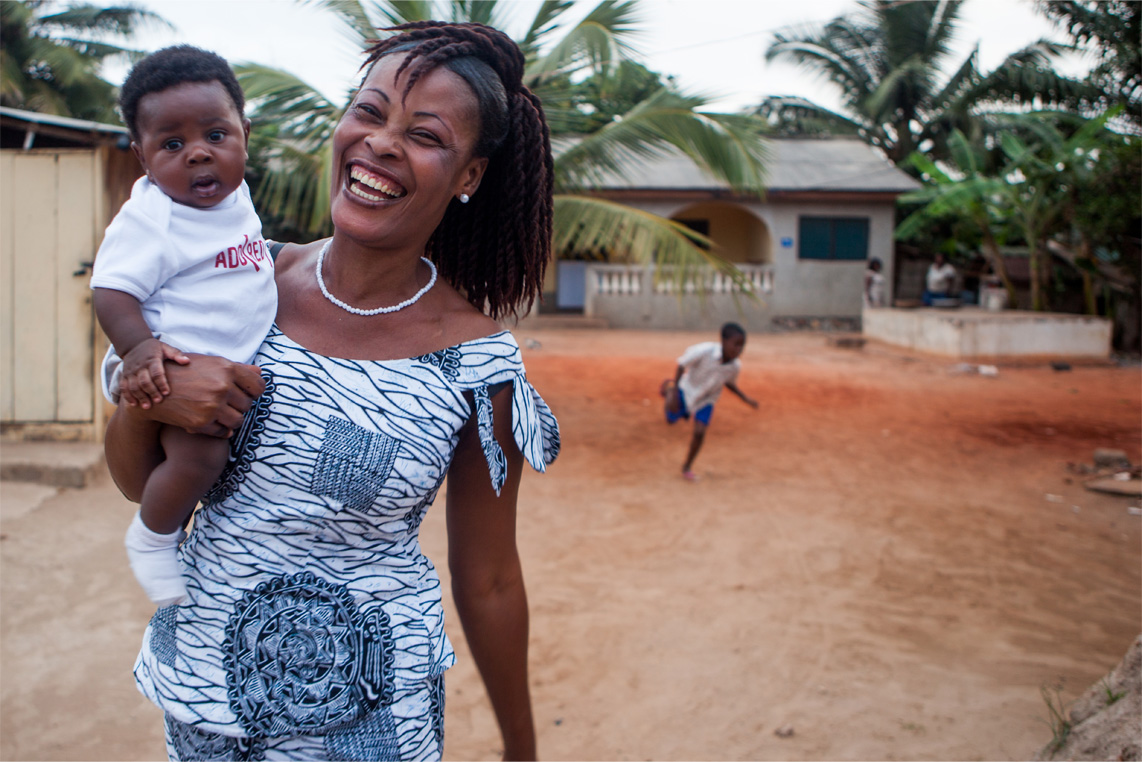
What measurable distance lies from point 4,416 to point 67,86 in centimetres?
1554

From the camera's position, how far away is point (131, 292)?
50.7 inches

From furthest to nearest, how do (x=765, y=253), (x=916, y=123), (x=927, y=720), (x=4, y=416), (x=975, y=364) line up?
(x=916, y=123)
(x=765, y=253)
(x=975, y=364)
(x=4, y=416)
(x=927, y=720)

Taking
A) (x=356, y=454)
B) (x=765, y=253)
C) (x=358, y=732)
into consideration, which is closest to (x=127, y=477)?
(x=356, y=454)

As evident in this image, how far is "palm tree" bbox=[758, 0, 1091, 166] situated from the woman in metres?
21.0

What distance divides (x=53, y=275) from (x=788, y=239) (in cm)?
1503

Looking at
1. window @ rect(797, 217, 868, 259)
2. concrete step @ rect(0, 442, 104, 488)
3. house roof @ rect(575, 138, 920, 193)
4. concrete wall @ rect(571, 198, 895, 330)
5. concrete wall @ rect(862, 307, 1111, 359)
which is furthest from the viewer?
window @ rect(797, 217, 868, 259)

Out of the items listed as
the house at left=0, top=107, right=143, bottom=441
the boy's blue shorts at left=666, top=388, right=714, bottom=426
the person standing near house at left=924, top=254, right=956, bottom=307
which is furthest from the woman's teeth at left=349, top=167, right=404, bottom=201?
the person standing near house at left=924, top=254, right=956, bottom=307

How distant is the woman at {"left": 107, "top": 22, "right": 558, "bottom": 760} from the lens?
126 cm

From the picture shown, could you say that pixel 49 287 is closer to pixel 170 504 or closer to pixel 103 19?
pixel 170 504

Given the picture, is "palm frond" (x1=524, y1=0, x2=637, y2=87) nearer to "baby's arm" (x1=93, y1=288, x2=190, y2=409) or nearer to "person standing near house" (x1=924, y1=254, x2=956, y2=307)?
"baby's arm" (x1=93, y1=288, x2=190, y2=409)

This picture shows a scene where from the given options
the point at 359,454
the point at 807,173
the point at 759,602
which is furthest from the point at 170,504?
the point at 807,173

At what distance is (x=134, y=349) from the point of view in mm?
1263

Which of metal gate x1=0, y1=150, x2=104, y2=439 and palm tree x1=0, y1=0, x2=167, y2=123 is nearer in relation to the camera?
metal gate x1=0, y1=150, x2=104, y2=439

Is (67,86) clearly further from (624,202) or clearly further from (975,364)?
(975,364)
